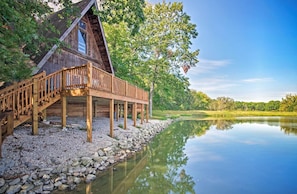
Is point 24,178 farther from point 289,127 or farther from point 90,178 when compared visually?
point 289,127

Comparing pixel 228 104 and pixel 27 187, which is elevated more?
pixel 228 104

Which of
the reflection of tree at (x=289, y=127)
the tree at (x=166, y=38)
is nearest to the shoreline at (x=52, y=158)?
the reflection of tree at (x=289, y=127)

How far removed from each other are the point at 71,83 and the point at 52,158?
326 centimetres

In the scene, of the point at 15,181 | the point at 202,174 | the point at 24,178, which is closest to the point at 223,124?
the point at 202,174

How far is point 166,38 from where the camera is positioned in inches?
1019

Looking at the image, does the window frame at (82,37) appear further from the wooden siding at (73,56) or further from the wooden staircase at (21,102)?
the wooden staircase at (21,102)

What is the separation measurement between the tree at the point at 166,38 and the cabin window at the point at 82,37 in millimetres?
13445

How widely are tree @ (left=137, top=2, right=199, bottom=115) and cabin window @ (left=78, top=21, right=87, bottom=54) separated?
13445 millimetres

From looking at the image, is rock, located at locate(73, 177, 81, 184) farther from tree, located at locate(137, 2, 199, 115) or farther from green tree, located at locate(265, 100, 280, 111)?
green tree, located at locate(265, 100, 280, 111)

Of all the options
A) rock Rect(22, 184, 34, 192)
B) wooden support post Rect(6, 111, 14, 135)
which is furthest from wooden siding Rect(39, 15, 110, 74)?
rock Rect(22, 184, 34, 192)

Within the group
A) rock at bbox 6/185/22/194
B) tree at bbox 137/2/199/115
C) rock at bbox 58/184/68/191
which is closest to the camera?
rock at bbox 6/185/22/194

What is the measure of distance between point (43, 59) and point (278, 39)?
2705 cm

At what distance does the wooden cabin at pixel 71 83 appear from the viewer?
7168 mm

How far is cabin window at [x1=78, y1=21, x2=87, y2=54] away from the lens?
39.6ft
